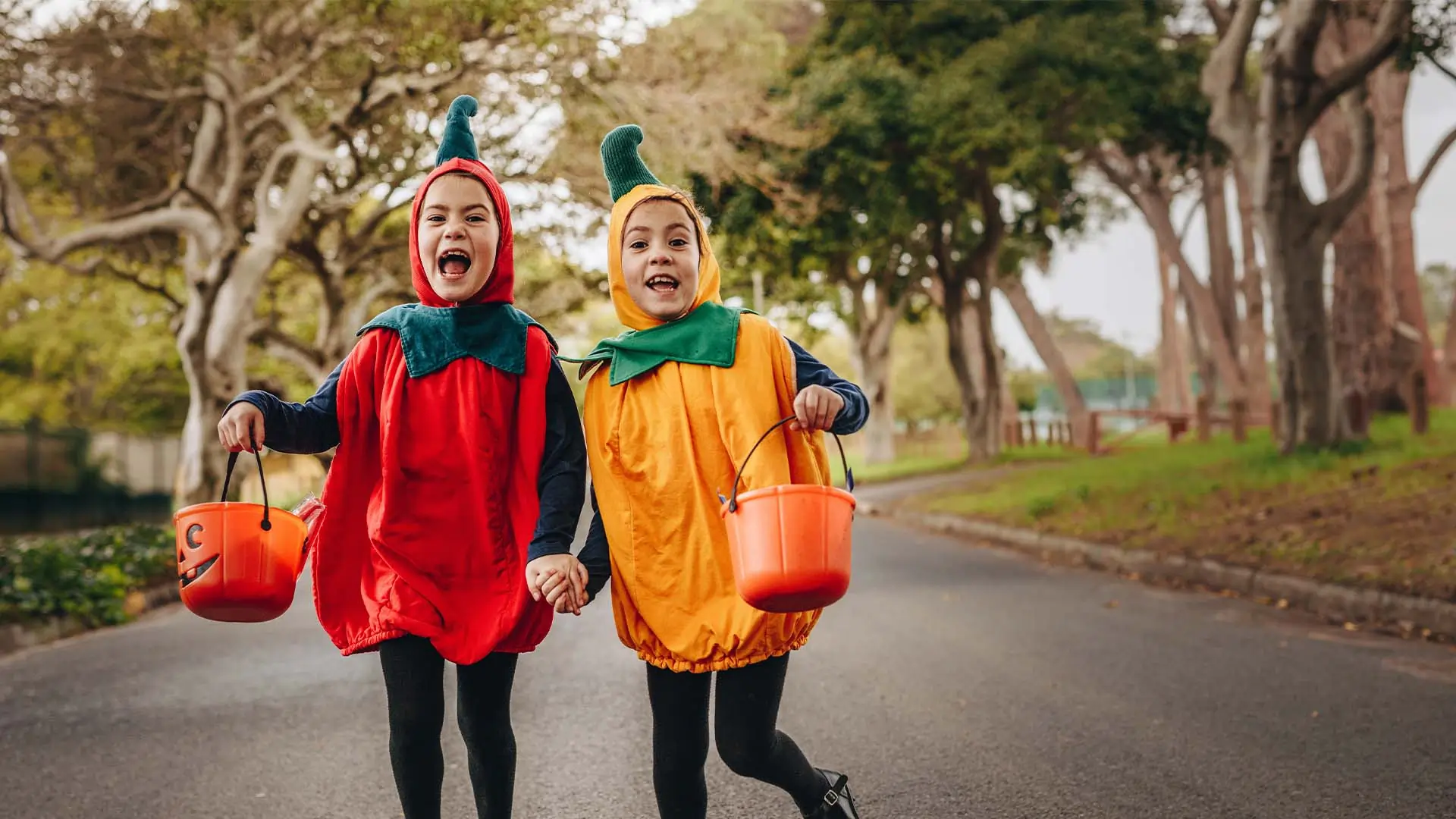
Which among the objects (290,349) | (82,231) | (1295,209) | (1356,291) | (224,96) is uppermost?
(224,96)

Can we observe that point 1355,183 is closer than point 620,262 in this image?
No

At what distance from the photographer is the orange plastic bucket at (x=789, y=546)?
2.45 metres

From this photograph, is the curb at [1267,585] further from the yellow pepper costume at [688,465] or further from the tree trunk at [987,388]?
the tree trunk at [987,388]

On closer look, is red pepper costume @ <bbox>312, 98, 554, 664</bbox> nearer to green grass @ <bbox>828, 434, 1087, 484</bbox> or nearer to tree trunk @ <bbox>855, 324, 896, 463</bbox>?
green grass @ <bbox>828, 434, 1087, 484</bbox>

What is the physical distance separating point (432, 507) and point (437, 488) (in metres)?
0.05

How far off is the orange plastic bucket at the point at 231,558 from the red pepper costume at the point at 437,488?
0.38 feet

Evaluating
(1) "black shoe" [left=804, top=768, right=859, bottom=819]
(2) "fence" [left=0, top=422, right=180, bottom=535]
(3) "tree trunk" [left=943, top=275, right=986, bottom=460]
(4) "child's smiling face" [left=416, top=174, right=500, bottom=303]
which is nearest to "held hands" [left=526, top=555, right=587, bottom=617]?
(4) "child's smiling face" [left=416, top=174, right=500, bottom=303]

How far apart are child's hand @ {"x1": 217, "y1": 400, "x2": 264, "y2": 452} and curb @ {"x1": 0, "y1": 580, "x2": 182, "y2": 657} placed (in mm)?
5733

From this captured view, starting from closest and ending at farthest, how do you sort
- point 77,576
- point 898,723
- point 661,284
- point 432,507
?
point 432,507 < point 661,284 < point 898,723 < point 77,576

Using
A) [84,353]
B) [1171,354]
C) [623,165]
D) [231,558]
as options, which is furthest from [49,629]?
[1171,354]

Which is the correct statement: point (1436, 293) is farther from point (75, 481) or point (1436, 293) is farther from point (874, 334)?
point (75, 481)

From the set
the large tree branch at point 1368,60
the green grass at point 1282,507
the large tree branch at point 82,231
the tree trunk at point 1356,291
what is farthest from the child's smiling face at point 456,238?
the tree trunk at point 1356,291

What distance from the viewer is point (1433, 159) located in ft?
68.2

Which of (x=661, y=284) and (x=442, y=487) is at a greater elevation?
(x=661, y=284)
